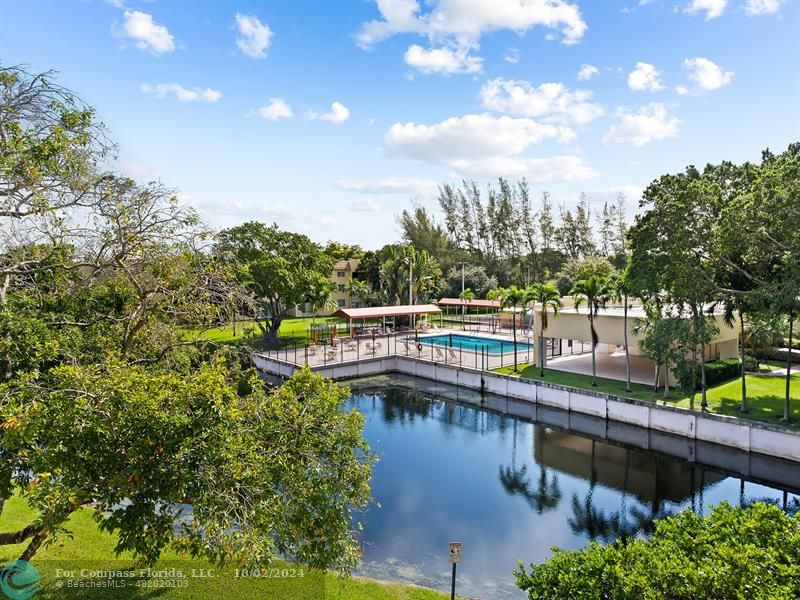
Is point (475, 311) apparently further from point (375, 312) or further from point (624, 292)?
point (624, 292)

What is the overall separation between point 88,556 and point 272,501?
6.34 metres

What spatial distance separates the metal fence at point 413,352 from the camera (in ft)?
102

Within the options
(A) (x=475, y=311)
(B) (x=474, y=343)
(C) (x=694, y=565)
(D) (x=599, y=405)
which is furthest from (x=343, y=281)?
(C) (x=694, y=565)

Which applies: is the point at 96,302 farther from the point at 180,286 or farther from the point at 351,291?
the point at 351,291

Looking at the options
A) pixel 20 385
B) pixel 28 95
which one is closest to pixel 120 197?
pixel 28 95

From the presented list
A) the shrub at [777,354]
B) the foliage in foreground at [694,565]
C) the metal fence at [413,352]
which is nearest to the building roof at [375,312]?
the metal fence at [413,352]

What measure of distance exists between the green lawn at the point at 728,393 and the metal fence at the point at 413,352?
10.2 feet

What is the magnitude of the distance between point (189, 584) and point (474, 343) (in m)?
31.4

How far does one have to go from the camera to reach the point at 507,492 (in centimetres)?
1627

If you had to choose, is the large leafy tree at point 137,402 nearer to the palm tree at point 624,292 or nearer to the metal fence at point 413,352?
the palm tree at point 624,292

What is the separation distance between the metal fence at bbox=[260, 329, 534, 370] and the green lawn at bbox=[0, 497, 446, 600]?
64.9 ft

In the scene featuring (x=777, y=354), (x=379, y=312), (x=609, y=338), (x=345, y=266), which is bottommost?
(x=777, y=354)

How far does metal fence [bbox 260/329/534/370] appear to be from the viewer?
30938mm

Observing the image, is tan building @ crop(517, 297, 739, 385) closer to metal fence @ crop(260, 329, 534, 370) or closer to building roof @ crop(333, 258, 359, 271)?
metal fence @ crop(260, 329, 534, 370)
